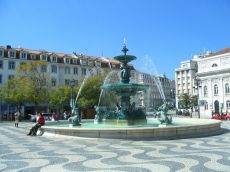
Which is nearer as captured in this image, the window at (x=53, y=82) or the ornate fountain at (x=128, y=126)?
the ornate fountain at (x=128, y=126)

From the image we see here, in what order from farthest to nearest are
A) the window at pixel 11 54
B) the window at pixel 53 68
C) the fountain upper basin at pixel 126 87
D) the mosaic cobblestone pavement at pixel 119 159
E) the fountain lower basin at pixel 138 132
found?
the window at pixel 53 68 < the window at pixel 11 54 < the fountain upper basin at pixel 126 87 < the fountain lower basin at pixel 138 132 < the mosaic cobblestone pavement at pixel 119 159

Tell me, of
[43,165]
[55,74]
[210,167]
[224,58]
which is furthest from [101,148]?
[224,58]

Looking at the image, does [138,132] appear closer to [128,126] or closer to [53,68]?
[128,126]

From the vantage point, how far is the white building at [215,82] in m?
66.3

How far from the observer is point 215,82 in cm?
6906

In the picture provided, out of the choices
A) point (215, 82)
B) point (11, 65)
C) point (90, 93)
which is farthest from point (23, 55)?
point (215, 82)

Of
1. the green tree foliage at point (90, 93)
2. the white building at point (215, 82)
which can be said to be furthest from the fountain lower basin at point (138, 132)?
the white building at point (215, 82)

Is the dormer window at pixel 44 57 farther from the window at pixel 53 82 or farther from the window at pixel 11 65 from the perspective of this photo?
the window at pixel 11 65

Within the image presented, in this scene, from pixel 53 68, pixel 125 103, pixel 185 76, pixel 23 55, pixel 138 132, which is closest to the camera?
pixel 138 132

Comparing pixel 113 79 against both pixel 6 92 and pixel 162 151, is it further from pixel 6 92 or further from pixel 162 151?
pixel 162 151

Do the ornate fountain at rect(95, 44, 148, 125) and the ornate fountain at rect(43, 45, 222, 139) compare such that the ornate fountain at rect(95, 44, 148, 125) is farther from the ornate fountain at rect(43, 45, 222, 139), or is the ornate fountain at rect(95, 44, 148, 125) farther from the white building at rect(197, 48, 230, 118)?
the white building at rect(197, 48, 230, 118)

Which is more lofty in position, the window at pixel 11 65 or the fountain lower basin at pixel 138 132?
the window at pixel 11 65

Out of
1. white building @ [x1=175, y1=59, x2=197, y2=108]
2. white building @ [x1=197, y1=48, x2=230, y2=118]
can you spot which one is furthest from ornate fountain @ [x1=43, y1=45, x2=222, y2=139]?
white building @ [x1=175, y1=59, x2=197, y2=108]

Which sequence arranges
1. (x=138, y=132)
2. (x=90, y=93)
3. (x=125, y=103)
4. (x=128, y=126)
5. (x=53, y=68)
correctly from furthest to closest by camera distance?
1. (x=53, y=68)
2. (x=90, y=93)
3. (x=125, y=103)
4. (x=128, y=126)
5. (x=138, y=132)
